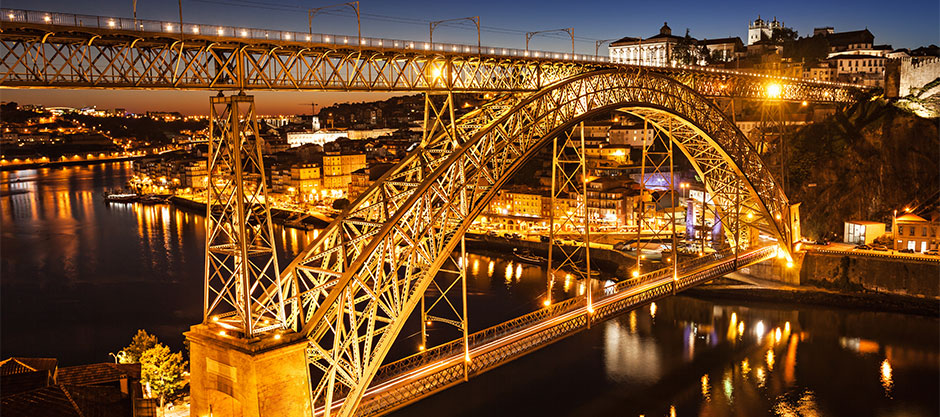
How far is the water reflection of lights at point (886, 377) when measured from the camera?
1628 centimetres

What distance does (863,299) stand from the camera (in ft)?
76.8

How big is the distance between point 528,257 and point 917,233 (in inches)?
564

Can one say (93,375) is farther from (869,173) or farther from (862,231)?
(869,173)

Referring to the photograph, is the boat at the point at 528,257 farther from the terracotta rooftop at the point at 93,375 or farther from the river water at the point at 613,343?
the terracotta rooftop at the point at 93,375

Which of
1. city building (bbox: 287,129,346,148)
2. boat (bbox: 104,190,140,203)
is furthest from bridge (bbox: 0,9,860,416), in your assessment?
city building (bbox: 287,129,346,148)

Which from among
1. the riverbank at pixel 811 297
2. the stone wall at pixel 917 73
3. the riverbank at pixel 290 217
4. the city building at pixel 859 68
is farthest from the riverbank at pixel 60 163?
the stone wall at pixel 917 73

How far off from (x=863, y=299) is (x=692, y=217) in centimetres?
731

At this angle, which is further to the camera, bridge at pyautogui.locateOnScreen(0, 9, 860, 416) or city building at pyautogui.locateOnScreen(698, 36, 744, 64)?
city building at pyautogui.locateOnScreen(698, 36, 744, 64)

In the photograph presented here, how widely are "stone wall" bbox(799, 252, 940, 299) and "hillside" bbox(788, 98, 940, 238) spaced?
13.1 feet

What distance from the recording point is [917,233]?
80.8ft

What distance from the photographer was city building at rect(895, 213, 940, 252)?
24453 mm

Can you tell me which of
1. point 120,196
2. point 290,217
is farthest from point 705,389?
point 120,196

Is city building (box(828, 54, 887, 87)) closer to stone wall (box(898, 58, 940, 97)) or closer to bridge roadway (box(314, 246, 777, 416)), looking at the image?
stone wall (box(898, 58, 940, 97))

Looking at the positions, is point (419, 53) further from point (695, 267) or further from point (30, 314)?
point (30, 314)
